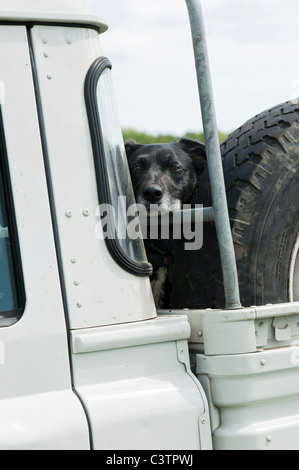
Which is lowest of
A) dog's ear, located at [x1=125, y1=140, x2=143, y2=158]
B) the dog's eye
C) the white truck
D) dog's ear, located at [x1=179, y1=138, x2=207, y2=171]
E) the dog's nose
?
the white truck

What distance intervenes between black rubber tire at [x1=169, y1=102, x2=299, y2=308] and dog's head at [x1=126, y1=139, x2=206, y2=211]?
39.5 inches

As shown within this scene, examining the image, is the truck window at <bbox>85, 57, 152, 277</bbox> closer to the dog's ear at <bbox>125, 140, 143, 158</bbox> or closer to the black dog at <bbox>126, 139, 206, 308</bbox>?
the black dog at <bbox>126, 139, 206, 308</bbox>

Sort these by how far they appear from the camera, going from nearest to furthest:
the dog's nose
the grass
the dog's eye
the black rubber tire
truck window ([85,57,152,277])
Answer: truck window ([85,57,152,277]) → the black rubber tire → the dog's nose → the dog's eye → the grass

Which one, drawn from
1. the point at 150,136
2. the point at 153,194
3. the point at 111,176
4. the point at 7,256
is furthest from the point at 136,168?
the point at 150,136

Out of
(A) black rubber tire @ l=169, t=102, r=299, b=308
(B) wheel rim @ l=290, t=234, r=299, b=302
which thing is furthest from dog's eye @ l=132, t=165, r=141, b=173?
(B) wheel rim @ l=290, t=234, r=299, b=302

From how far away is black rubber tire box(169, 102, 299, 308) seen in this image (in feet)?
7.97

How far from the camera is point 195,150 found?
4297mm

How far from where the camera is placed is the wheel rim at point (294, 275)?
2.50 metres

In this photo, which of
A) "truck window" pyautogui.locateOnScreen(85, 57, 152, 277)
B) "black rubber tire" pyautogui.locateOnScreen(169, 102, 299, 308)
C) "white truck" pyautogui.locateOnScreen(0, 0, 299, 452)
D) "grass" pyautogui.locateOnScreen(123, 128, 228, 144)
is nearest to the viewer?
"white truck" pyautogui.locateOnScreen(0, 0, 299, 452)

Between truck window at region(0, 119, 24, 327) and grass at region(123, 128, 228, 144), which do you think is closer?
truck window at region(0, 119, 24, 327)

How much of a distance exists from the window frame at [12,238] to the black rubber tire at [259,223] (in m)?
0.77

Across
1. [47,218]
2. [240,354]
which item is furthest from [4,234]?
[240,354]

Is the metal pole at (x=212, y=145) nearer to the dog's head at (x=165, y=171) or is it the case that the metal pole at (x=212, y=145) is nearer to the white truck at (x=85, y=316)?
the white truck at (x=85, y=316)
